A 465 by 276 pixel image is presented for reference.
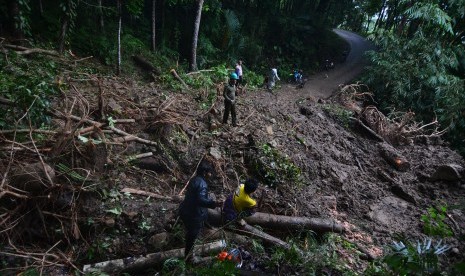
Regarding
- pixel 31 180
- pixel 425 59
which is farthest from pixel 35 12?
pixel 425 59

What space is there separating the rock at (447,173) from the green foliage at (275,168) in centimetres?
489

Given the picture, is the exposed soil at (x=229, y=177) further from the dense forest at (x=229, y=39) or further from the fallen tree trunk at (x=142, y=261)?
the dense forest at (x=229, y=39)

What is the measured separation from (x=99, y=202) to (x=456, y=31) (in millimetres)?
20054

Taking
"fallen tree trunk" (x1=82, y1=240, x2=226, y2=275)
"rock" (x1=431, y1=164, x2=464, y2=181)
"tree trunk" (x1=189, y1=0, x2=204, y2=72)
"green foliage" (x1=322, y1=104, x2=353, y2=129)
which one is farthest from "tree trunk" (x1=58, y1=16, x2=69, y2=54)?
"rock" (x1=431, y1=164, x2=464, y2=181)

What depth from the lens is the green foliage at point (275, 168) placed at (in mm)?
7418

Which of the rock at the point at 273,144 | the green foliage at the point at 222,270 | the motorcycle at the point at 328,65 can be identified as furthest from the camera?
the motorcycle at the point at 328,65

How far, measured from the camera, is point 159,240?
16.9 ft

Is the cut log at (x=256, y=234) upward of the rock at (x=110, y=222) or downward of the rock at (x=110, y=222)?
downward

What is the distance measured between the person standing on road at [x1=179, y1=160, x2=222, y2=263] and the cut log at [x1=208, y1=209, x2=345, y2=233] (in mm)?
868

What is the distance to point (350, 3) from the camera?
2652cm

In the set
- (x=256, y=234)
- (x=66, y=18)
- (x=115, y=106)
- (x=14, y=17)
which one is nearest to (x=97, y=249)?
(x=256, y=234)

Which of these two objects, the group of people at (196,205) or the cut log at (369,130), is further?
the cut log at (369,130)

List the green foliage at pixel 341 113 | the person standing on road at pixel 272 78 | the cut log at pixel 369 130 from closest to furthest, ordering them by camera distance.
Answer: the cut log at pixel 369 130, the green foliage at pixel 341 113, the person standing on road at pixel 272 78

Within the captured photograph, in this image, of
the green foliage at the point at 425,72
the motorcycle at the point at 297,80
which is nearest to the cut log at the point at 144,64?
the motorcycle at the point at 297,80
